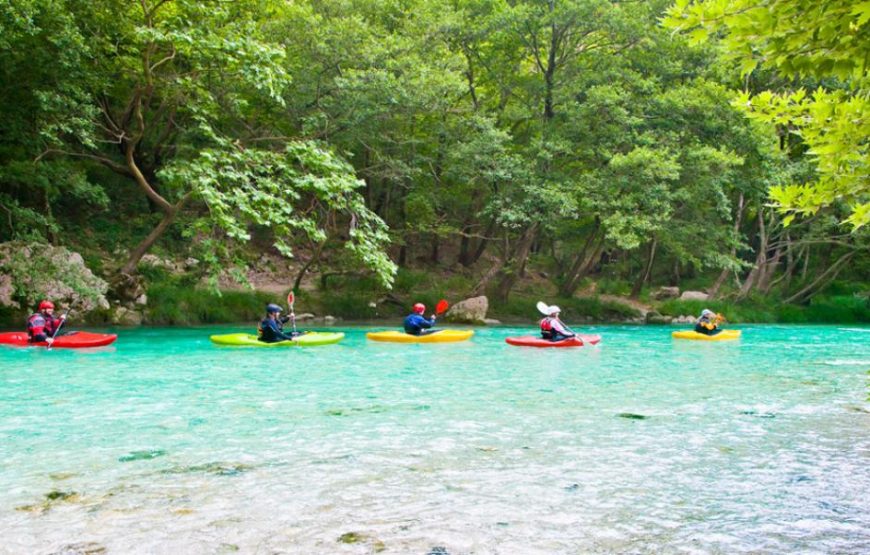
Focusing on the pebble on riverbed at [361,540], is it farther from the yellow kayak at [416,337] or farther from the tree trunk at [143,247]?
the tree trunk at [143,247]

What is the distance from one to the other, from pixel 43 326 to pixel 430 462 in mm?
10734

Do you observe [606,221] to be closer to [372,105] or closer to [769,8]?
[372,105]

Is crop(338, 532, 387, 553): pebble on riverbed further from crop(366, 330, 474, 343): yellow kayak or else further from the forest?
crop(366, 330, 474, 343): yellow kayak

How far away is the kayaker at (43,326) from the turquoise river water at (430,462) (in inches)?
94.0

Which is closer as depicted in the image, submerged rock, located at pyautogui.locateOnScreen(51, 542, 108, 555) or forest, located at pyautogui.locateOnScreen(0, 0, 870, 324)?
submerged rock, located at pyautogui.locateOnScreen(51, 542, 108, 555)

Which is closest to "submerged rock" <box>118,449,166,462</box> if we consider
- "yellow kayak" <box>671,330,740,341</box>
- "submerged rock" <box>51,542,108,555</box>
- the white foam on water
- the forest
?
"submerged rock" <box>51,542,108,555</box>

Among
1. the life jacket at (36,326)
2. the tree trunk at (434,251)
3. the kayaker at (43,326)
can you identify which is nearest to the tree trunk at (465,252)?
the tree trunk at (434,251)

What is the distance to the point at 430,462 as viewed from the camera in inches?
210

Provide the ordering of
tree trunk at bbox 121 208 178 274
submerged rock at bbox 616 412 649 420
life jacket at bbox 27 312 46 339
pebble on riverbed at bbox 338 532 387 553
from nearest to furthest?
pebble on riverbed at bbox 338 532 387 553 → submerged rock at bbox 616 412 649 420 → life jacket at bbox 27 312 46 339 → tree trunk at bbox 121 208 178 274

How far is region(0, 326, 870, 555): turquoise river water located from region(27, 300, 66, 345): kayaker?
239 centimetres

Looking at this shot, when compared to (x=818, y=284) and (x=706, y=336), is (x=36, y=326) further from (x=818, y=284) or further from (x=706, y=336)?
(x=818, y=284)

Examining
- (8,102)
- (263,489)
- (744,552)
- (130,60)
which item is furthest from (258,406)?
(8,102)

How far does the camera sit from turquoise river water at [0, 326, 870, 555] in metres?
3.84

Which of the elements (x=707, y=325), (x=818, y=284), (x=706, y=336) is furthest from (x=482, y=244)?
(x=818, y=284)
